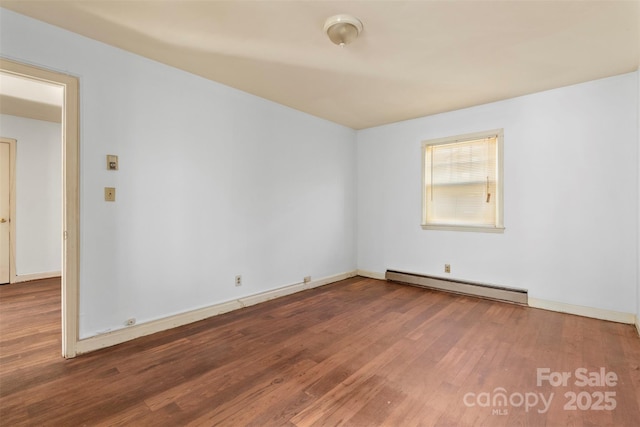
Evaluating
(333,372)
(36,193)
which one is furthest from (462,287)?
(36,193)

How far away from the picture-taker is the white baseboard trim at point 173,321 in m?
2.38

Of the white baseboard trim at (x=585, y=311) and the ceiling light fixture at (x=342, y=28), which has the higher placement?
the ceiling light fixture at (x=342, y=28)

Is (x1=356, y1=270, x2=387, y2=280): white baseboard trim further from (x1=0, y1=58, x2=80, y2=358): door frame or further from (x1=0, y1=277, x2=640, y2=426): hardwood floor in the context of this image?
(x1=0, y1=58, x2=80, y2=358): door frame

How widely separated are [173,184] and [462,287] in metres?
3.87

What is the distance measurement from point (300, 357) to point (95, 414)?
1304 millimetres

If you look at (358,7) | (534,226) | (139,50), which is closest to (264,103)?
(139,50)

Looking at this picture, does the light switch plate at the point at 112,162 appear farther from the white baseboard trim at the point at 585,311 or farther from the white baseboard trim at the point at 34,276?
the white baseboard trim at the point at 585,311

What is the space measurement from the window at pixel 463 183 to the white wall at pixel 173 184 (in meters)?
1.88

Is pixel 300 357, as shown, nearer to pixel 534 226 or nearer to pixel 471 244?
pixel 471 244

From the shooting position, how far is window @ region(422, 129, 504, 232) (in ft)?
12.5

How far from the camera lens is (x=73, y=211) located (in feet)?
7.52

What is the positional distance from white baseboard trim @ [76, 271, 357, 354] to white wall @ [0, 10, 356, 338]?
62 millimetres

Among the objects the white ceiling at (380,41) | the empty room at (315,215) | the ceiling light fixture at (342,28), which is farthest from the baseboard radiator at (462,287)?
the ceiling light fixture at (342,28)

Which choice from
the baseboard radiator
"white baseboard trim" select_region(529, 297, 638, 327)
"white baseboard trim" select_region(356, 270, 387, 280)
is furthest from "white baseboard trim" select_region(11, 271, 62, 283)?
"white baseboard trim" select_region(529, 297, 638, 327)
